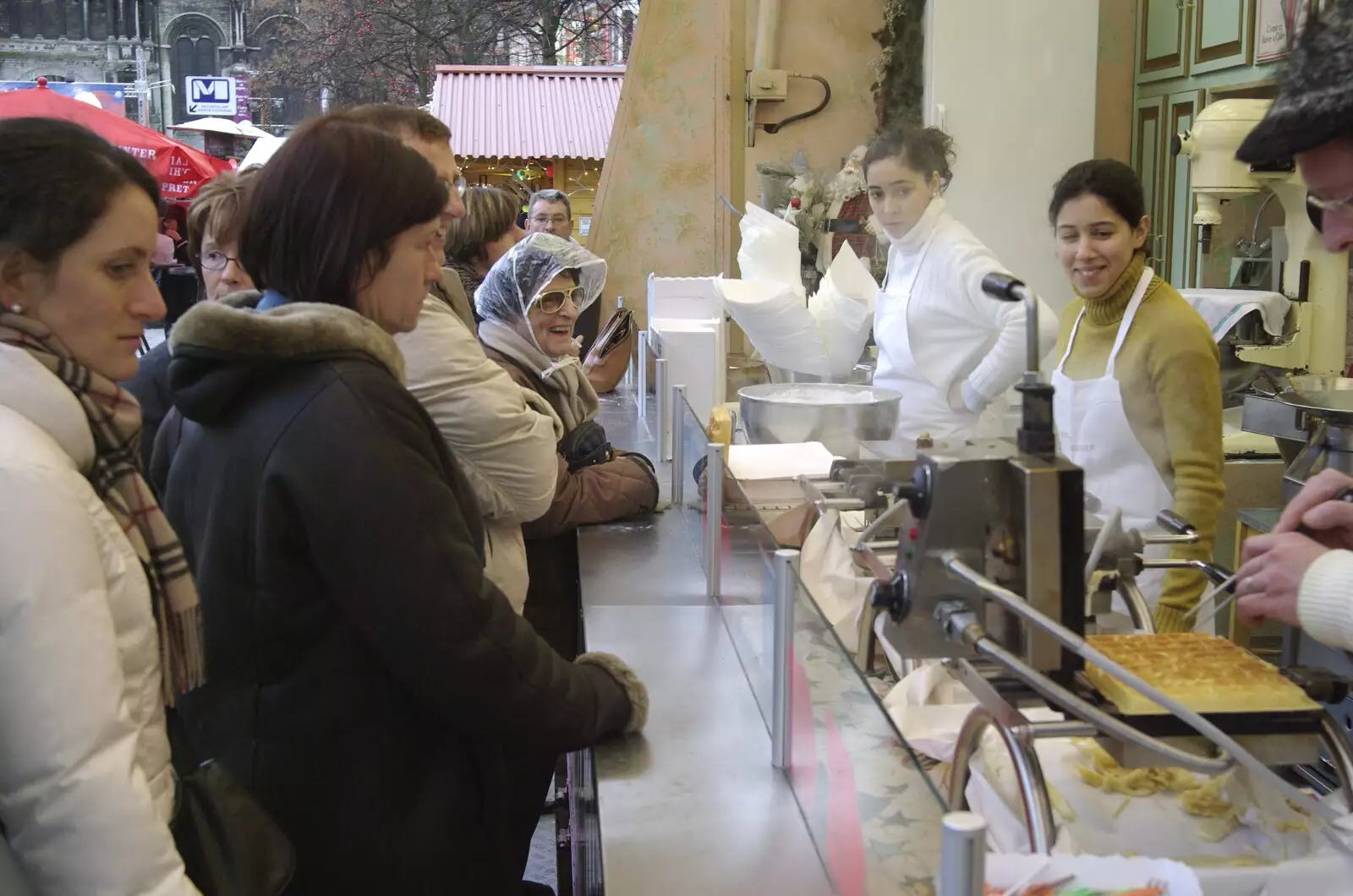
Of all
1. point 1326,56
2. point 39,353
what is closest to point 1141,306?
point 1326,56

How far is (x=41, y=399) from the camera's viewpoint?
3.34 ft

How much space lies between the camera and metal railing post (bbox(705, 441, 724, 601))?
1.90 m

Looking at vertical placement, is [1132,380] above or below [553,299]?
below

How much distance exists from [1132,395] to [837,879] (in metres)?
1.57

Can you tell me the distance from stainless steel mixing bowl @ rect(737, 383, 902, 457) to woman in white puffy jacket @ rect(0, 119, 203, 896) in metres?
1.53

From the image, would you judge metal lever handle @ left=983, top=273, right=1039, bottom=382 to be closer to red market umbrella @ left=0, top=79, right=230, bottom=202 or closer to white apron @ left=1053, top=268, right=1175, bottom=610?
white apron @ left=1053, top=268, right=1175, bottom=610

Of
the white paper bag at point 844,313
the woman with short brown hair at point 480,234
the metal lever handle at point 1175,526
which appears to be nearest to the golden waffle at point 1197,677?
the metal lever handle at point 1175,526

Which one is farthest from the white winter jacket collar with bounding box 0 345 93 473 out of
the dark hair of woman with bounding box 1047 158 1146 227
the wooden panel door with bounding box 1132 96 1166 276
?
the wooden panel door with bounding box 1132 96 1166 276

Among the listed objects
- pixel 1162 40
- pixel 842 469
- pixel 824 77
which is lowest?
pixel 842 469

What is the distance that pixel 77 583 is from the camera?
978 millimetres

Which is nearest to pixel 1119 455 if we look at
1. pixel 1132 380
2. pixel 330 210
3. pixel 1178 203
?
pixel 1132 380

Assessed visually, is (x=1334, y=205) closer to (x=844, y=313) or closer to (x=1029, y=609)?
(x=1029, y=609)

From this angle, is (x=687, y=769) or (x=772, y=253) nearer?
(x=687, y=769)

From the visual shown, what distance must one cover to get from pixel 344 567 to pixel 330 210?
1.40ft
